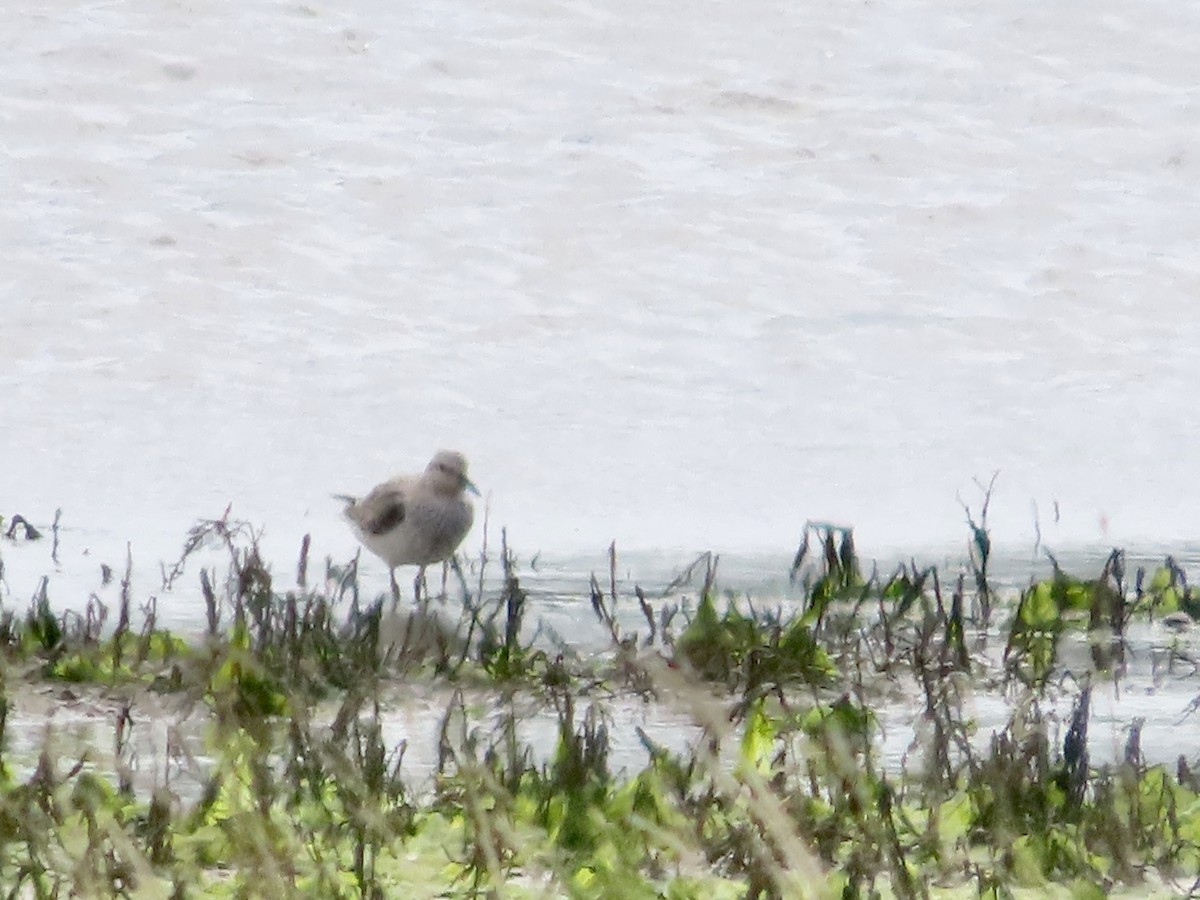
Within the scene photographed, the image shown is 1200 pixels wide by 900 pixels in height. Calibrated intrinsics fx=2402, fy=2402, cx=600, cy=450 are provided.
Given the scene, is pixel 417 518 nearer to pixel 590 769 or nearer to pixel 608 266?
pixel 590 769

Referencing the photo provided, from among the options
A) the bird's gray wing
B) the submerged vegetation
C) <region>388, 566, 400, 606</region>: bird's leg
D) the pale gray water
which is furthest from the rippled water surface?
the submerged vegetation

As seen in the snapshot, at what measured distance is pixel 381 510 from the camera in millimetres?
8562

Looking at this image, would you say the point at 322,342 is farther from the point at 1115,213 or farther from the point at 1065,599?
the point at 1065,599

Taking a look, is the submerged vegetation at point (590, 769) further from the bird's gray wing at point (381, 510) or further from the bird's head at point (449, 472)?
the bird's head at point (449, 472)

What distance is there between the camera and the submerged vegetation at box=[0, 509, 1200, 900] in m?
3.87

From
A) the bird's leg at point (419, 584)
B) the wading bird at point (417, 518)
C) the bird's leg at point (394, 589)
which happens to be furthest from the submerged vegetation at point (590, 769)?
the wading bird at point (417, 518)

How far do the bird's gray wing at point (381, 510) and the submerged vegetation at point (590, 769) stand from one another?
1078 millimetres

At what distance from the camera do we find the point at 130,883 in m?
3.98

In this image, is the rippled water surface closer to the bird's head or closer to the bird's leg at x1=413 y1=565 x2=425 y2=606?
the bird's head

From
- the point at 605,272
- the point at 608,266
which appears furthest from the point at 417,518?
the point at 608,266

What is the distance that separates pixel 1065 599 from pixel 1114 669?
0.71 metres

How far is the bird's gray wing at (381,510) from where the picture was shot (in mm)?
8336

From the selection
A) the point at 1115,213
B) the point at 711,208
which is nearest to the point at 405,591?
the point at 711,208

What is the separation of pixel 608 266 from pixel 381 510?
614 cm
